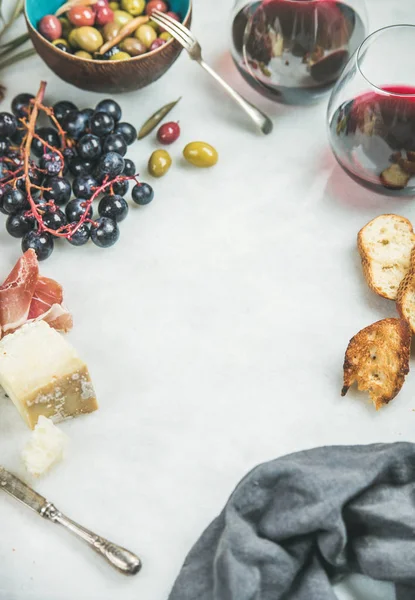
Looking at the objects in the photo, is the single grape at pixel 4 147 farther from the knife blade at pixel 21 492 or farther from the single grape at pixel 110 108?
the knife blade at pixel 21 492

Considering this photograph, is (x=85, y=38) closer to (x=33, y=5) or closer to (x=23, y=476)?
(x=33, y=5)

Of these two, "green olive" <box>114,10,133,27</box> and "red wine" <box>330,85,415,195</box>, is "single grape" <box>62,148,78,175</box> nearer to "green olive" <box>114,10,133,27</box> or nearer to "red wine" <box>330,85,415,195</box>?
"green olive" <box>114,10,133,27</box>

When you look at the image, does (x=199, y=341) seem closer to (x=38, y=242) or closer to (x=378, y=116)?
(x=38, y=242)

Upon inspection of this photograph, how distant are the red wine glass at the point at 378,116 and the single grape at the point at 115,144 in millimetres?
333

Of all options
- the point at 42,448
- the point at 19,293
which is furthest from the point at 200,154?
the point at 42,448

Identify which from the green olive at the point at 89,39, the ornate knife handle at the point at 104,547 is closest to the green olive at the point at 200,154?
the green olive at the point at 89,39

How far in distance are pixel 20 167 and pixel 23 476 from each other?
49 cm

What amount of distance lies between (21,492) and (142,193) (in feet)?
1.67

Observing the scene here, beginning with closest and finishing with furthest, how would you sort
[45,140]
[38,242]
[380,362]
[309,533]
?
[309,533] < [380,362] < [38,242] < [45,140]

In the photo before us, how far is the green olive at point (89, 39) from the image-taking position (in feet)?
4.28

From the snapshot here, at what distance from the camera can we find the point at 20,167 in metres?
1.24

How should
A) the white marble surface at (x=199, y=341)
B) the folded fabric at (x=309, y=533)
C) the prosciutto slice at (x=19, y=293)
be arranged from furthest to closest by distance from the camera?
the prosciutto slice at (x=19, y=293)
the white marble surface at (x=199, y=341)
the folded fabric at (x=309, y=533)

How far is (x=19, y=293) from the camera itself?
1120 mm

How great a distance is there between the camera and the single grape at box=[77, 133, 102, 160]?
126cm
